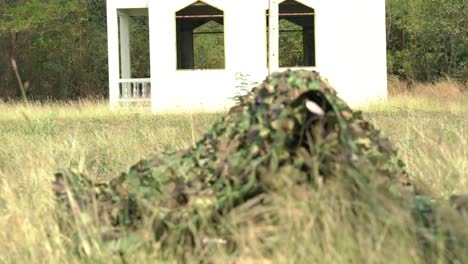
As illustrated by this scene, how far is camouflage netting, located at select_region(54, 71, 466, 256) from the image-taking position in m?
2.30

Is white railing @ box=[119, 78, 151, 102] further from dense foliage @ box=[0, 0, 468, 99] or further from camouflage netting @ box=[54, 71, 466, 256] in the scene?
camouflage netting @ box=[54, 71, 466, 256]

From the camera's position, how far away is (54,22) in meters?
26.6

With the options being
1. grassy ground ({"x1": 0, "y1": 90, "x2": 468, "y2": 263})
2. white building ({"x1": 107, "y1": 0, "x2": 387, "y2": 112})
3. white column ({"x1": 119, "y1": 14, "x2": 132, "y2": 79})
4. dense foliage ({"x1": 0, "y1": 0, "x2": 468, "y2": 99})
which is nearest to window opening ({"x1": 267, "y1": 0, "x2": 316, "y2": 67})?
dense foliage ({"x1": 0, "y1": 0, "x2": 468, "y2": 99})

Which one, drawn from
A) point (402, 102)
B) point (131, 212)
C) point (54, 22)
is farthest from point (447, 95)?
point (54, 22)

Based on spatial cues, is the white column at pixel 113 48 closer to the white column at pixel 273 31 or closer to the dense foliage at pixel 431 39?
the white column at pixel 273 31

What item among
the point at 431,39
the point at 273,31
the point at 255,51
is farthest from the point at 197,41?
the point at 273,31

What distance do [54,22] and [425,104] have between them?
18209 millimetres

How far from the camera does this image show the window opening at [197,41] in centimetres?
1555

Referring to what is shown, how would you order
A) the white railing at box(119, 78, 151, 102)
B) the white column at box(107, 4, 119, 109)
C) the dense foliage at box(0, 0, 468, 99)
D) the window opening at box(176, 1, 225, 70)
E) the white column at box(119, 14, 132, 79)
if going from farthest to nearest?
the dense foliage at box(0, 0, 468, 99) → the white column at box(119, 14, 132, 79) → the white railing at box(119, 78, 151, 102) → the window opening at box(176, 1, 225, 70) → the white column at box(107, 4, 119, 109)

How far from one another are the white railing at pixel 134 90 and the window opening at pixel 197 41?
1740mm

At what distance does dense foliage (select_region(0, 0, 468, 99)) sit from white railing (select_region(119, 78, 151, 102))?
9.15 meters

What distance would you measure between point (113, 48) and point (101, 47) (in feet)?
43.5

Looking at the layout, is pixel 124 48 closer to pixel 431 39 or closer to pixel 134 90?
pixel 134 90

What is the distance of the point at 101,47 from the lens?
2820cm
